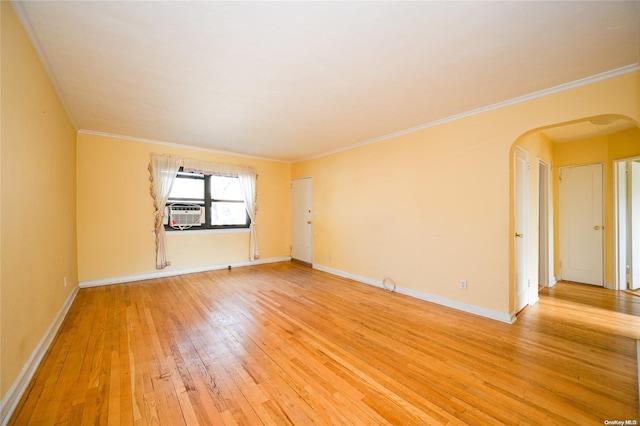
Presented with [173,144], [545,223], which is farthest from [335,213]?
[545,223]

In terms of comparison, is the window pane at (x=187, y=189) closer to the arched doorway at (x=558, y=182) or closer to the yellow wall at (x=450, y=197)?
the yellow wall at (x=450, y=197)

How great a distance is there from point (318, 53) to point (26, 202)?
2.49 m

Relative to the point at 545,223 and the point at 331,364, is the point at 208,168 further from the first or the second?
the point at 545,223

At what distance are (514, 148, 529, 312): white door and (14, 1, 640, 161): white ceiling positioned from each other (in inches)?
38.0

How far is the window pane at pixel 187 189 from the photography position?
485 centimetres

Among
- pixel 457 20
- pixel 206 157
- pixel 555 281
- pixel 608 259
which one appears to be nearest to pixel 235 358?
pixel 457 20

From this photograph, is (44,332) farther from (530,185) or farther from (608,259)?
(608,259)

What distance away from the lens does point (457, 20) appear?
164 centimetres

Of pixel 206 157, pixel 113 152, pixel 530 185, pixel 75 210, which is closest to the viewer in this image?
pixel 530 185

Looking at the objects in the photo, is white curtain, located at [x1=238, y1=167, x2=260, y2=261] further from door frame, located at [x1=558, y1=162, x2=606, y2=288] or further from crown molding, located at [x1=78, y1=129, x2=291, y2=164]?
door frame, located at [x1=558, y1=162, x2=606, y2=288]

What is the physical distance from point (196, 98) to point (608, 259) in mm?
6475

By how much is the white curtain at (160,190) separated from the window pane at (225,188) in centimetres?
84

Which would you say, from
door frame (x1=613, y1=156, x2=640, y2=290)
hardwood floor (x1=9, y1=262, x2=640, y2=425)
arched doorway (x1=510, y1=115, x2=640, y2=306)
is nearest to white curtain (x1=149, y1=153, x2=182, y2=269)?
hardwood floor (x1=9, y1=262, x2=640, y2=425)

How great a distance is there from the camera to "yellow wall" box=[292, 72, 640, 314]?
8.49 ft
